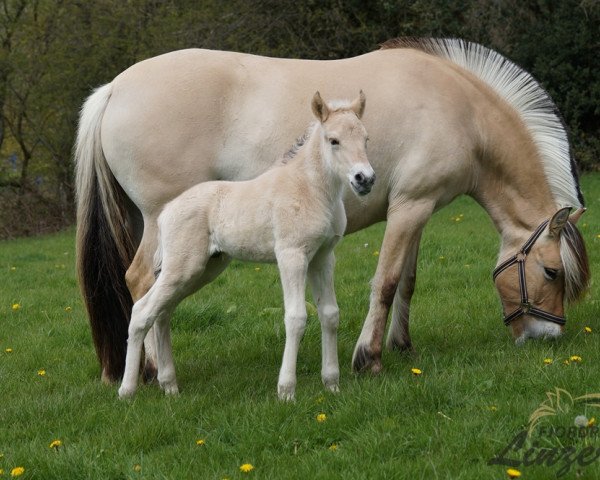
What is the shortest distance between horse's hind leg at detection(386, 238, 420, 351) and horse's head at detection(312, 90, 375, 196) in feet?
6.03

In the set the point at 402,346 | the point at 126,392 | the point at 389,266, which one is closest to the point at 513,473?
the point at 389,266

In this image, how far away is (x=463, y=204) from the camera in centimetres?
1577

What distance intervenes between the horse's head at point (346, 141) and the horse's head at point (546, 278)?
6.67ft

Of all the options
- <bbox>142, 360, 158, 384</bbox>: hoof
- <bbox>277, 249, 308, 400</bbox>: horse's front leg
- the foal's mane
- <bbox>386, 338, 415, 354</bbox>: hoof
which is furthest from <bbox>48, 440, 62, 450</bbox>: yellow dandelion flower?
the foal's mane

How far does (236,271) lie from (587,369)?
17.8 feet

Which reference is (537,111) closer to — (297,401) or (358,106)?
(358,106)

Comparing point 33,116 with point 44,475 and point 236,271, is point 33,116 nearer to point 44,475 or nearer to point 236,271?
point 236,271

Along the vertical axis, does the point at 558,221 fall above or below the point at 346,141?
below

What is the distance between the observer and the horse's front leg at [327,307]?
5.03 meters

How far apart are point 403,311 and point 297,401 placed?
6.34ft

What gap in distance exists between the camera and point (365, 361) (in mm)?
5715

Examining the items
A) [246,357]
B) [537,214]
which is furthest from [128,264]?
[537,214]

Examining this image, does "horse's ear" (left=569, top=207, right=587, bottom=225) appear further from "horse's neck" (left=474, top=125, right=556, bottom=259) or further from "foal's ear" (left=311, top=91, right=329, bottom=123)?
"foal's ear" (left=311, top=91, right=329, bottom=123)

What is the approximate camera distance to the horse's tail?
5.86 metres
